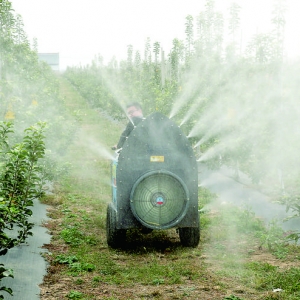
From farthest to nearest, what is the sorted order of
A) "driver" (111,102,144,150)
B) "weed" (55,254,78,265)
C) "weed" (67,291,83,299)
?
1. "driver" (111,102,144,150)
2. "weed" (55,254,78,265)
3. "weed" (67,291,83,299)

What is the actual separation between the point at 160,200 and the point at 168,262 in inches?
34.5

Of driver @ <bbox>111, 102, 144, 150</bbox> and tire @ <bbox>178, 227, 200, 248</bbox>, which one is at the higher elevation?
driver @ <bbox>111, 102, 144, 150</bbox>

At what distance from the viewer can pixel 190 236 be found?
7383 mm

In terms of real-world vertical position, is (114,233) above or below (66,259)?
above

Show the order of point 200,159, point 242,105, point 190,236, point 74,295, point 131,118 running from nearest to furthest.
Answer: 1. point 74,295
2. point 190,236
3. point 131,118
4. point 200,159
5. point 242,105

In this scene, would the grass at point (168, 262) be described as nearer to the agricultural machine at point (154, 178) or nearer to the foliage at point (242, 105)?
the agricultural machine at point (154, 178)

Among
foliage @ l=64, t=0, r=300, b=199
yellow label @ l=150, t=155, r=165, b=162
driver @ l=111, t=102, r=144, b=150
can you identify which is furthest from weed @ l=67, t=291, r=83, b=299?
foliage @ l=64, t=0, r=300, b=199

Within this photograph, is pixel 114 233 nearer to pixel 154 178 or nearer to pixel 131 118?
pixel 154 178

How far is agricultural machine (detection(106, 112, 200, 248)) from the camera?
6.78 metres

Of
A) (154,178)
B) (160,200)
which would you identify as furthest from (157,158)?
(160,200)

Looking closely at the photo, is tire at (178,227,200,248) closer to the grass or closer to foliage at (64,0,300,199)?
the grass

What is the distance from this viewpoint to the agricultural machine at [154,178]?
22.2 ft

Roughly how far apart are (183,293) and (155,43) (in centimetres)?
2671

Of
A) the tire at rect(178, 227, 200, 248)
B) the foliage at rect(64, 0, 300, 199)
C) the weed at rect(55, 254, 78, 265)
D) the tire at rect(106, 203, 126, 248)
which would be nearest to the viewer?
the weed at rect(55, 254, 78, 265)
